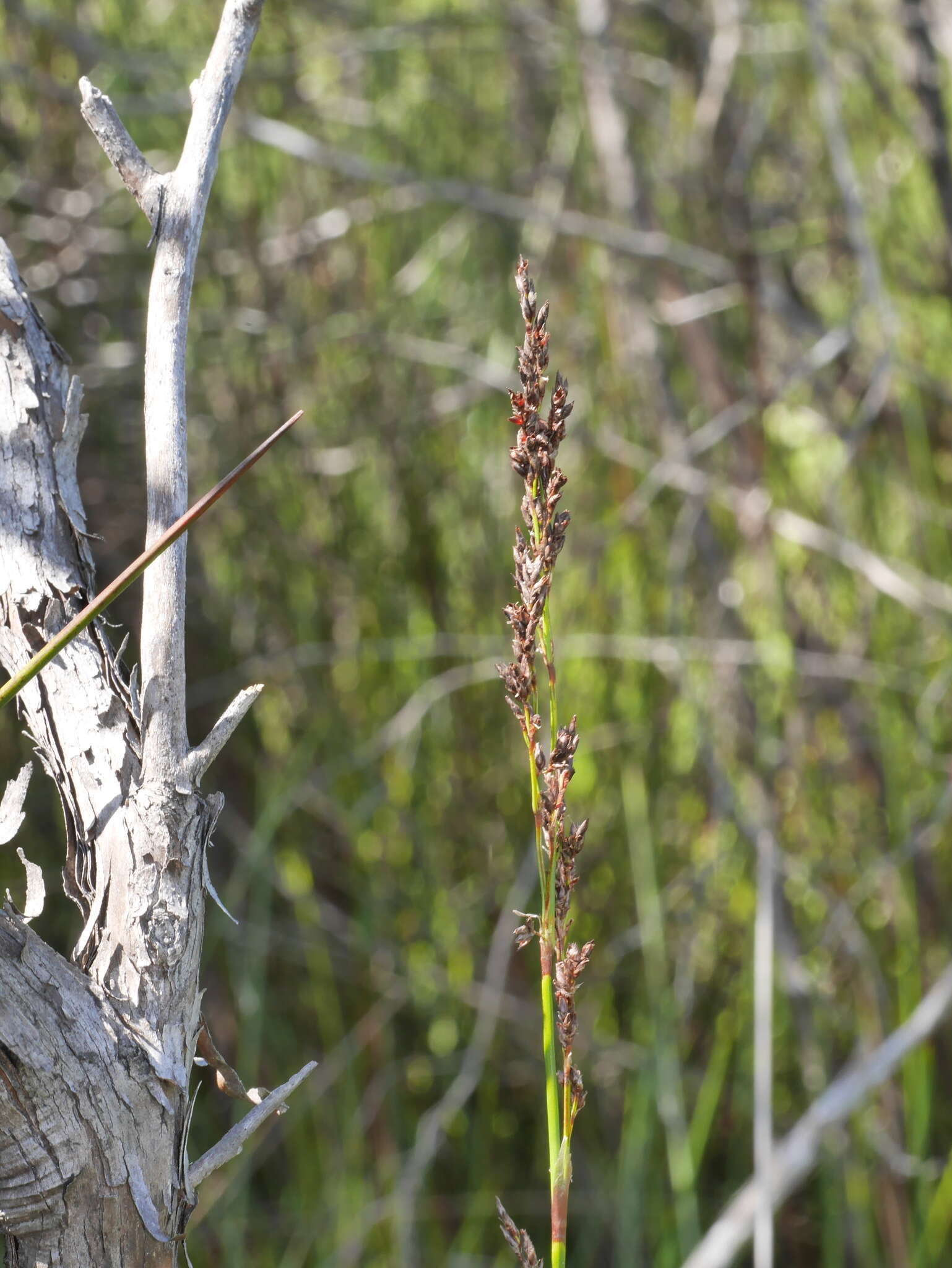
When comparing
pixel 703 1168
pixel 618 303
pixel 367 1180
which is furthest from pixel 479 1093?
pixel 618 303

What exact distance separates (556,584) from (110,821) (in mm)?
1289

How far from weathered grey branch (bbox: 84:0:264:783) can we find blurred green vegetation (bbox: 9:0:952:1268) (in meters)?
0.91

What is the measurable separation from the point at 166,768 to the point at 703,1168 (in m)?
1.24

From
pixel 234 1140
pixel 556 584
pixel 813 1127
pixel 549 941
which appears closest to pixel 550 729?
pixel 549 941

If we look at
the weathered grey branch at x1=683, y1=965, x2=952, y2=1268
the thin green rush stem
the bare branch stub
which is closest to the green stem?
the thin green rush stem

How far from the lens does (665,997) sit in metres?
1.19

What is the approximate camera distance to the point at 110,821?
0.36 metres

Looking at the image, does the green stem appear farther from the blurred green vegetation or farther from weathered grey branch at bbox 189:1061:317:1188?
the blurred green vegetation

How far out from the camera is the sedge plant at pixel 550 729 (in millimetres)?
351

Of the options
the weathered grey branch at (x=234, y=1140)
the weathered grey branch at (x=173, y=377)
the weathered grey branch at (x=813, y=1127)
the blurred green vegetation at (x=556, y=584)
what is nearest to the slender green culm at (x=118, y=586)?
the weathered grey branch at (x=173, y=377)

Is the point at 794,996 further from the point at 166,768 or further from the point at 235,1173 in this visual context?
the point at 166,768

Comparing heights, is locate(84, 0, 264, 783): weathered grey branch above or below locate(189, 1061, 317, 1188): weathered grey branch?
above

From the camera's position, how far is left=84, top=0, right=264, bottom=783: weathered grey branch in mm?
359

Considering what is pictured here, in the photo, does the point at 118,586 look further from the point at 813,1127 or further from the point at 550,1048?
the point at 813,1127
